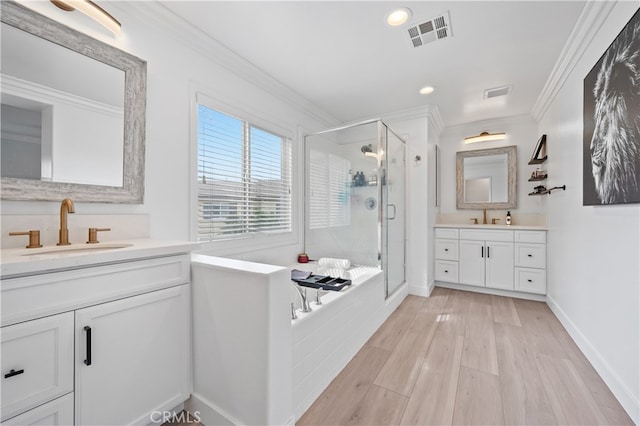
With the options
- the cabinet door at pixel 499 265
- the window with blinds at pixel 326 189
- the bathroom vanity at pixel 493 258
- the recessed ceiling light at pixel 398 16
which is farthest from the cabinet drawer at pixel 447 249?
the recessed ceiling light at pixel 398 16

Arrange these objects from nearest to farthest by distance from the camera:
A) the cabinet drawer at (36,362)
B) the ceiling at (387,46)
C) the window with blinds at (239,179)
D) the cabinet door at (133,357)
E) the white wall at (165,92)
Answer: the cabinet drawer at (36,362) → the cabinet door at (133,357) → the white wall at (165,92) → the ceiling at (387,46) → the window with blinds at (239,179)

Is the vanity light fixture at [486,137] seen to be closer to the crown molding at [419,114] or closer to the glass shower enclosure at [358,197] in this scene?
the crown molding at [419,114]

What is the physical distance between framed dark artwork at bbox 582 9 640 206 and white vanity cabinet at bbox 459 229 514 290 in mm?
1582

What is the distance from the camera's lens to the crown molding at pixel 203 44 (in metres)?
1.64

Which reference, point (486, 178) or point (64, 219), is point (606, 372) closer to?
point (486, 178)

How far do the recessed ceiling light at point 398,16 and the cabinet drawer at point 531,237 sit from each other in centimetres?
287

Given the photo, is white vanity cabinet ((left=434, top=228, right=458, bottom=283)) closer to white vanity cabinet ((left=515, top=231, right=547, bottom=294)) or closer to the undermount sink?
white vanity cabinet ((left=515, top=231, right=547, bottom=294))

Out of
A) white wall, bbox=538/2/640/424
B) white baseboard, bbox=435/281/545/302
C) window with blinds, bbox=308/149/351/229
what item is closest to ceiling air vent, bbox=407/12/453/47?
white wall, bbox=538/2/640/424

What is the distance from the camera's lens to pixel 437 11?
1739 millimetres

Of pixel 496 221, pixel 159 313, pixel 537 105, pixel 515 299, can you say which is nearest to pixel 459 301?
pixel 515 299

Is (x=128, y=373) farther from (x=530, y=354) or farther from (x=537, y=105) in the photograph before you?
(x=537, y=105)

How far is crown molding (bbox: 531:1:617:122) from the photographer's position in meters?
1.65

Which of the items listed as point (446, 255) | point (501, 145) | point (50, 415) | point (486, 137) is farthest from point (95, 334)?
point (501, 145)

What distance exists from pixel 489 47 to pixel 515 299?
2893 mm
